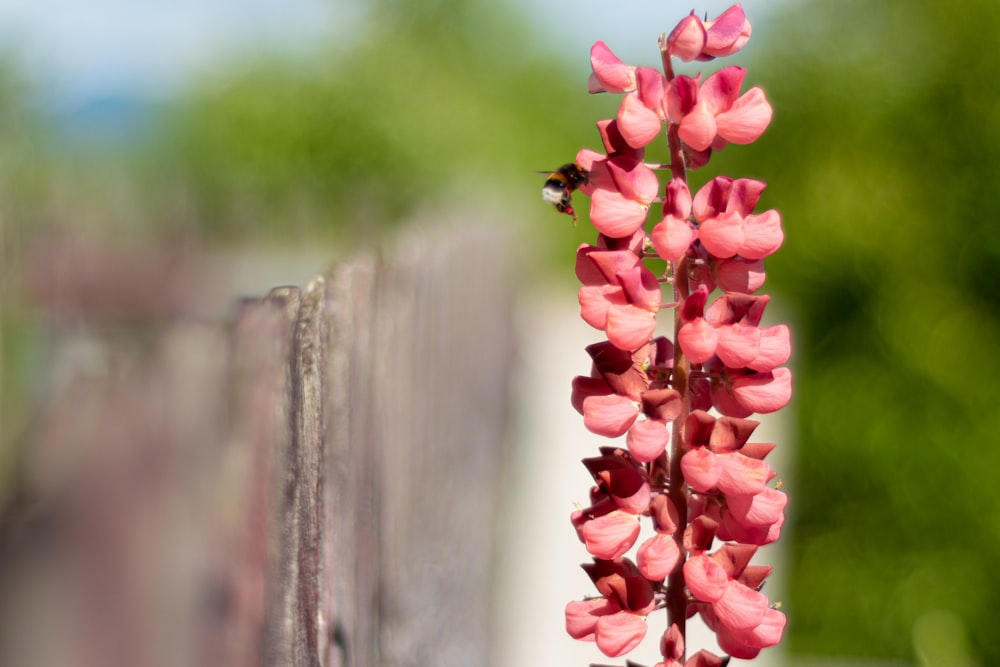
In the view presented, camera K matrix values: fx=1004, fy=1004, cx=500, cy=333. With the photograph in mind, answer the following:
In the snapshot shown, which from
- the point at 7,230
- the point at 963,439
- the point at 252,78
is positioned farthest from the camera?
the point at 252,78

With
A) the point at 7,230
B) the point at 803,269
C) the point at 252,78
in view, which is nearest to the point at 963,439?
the point at 803,269

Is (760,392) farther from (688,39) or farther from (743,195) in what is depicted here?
(688,39)

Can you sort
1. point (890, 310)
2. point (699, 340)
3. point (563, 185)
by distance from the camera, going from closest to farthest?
1. point (699, 340)
2. point (563, 185)
3. point (890, 310)

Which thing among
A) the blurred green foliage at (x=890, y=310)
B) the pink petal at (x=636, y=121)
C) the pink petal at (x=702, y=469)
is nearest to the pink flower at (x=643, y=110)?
the pink petal at (x=636, y=121)

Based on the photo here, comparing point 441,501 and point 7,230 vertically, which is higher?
point 7,230

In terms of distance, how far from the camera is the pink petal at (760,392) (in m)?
0.76

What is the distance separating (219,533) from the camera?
782mm

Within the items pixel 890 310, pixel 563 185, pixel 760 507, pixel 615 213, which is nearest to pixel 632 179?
pixel 615 213

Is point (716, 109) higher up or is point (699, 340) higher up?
point (716, 109)

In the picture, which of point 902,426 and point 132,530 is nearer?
point 132,530

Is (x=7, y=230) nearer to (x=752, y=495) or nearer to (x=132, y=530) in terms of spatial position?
(x=132, y=530)

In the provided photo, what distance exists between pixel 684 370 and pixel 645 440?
3.4 inches

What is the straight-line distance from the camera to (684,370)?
0.79 m

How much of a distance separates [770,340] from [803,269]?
3.67 meters
